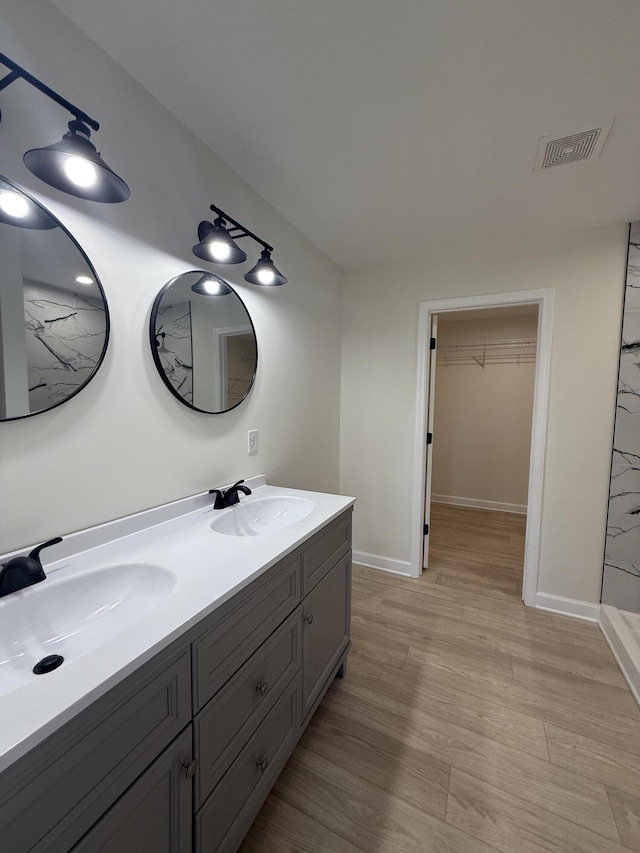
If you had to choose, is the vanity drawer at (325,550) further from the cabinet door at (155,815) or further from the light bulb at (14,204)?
the light bulb at (14,204)

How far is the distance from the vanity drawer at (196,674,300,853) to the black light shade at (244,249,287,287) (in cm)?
170

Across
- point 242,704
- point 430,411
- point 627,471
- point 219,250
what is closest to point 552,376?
point 627,471

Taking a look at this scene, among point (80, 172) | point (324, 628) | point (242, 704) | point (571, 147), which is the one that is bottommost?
point (324, 628)

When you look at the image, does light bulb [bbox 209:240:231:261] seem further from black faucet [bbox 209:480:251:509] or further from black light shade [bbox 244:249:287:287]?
black faucet [bbox 209:480:251:509]

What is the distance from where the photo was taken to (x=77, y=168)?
0.90 meters

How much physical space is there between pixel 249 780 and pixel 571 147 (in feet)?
8.66

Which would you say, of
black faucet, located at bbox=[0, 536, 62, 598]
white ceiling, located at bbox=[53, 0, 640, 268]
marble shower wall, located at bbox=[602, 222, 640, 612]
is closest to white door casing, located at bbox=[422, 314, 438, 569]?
white ceiling, located at bbox=[53, 0, 640, 268]

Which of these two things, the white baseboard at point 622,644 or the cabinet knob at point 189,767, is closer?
the cabinet knob at point 189,767

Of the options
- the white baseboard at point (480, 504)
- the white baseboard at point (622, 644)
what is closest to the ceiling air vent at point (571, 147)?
the white baseboard at point (622, 644)

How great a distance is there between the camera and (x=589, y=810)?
1.20m

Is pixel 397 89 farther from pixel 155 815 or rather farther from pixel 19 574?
pixel 155 815

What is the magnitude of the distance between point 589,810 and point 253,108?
9.26 feet

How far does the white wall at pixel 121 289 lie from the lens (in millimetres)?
940

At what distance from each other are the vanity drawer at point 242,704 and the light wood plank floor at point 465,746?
44 cm
